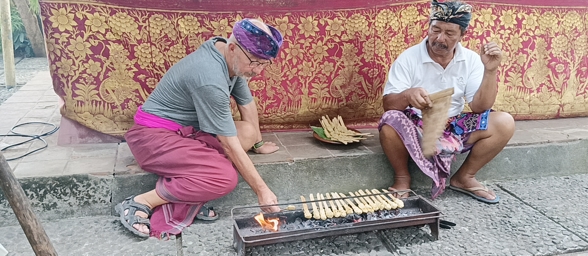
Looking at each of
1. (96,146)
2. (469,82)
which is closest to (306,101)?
(469,82)

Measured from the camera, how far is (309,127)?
399 cm

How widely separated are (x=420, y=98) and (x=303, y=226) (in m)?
1.11

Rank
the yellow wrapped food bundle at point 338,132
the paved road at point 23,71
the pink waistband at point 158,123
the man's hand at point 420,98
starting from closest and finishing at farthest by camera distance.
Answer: the pink waistband at point 158,123 → the man's hand at point 420,98 → the yellow wrapped food bundle at point 338,132 → the paved road at point 23,71

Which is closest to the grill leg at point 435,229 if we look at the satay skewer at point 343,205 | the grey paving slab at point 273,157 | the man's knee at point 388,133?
the satay skewer at point 343,205

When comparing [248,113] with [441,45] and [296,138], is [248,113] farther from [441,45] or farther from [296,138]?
[441,45]

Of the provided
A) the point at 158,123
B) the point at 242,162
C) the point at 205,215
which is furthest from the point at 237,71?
the point at 205,215

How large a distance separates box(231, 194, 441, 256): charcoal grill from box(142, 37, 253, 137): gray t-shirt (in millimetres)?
505

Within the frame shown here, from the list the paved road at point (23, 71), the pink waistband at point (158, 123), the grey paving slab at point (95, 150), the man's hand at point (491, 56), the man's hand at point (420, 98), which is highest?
the man's hand at point (491, 56)

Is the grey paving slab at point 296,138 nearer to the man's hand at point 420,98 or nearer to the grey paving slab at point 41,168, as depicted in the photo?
the man's hand at point 420,98

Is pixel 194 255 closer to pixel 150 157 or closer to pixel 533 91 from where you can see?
pixel 150 157

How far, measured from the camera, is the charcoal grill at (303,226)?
2432mm

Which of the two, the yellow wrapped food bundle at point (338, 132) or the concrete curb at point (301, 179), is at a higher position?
the yellow wrapped food bundle at point (338, 132)

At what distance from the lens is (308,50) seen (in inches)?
148

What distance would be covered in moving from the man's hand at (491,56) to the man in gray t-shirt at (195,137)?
1.38 m
